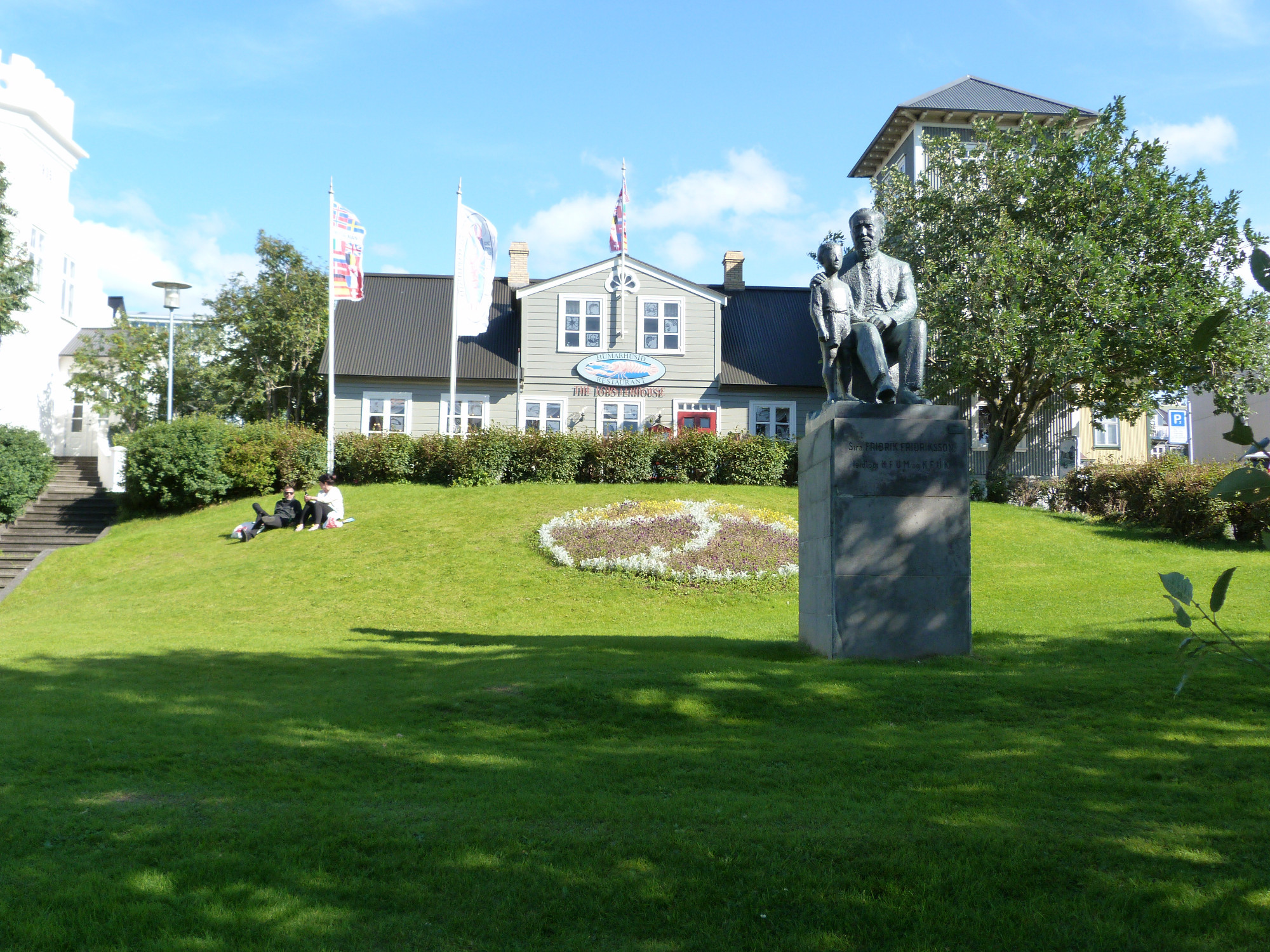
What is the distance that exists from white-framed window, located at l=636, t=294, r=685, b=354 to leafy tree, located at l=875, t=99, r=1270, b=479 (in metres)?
8.23

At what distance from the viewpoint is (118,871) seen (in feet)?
13.7

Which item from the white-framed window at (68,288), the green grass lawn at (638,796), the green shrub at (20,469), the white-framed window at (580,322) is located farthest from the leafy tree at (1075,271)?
the white-framed window at (68,288)

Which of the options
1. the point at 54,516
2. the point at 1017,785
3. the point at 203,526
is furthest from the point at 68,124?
the point at 1017,785

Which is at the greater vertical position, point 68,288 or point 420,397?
point 68,288

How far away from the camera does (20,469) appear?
25.5 metres

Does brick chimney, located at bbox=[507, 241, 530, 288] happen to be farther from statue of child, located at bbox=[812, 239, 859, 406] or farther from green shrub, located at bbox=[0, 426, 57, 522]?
statue of child, located at bbox=[812, 239, 859, 406]

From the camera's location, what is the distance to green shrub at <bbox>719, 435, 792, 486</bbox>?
26.6m

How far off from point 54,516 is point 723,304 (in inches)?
854

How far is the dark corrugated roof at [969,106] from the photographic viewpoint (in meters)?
34.4

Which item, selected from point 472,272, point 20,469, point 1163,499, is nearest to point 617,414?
point 472,272

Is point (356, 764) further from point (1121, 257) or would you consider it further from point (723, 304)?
point (723, 304)

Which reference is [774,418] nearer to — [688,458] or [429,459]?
[688,458]

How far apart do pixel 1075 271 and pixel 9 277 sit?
89.6ft

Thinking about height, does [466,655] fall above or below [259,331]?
below
